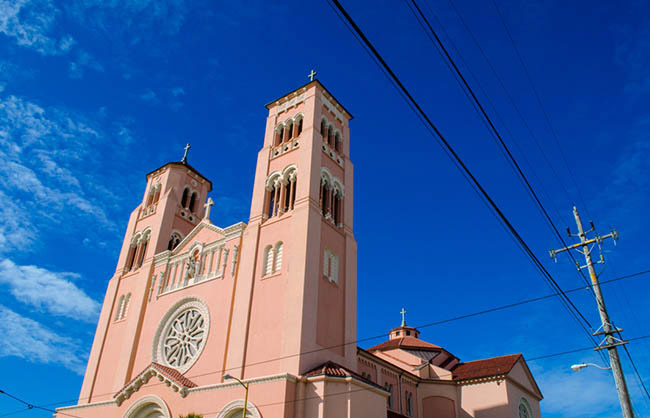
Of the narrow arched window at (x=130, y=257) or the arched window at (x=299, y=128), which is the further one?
the narrow arched window at (x=130, y=257)

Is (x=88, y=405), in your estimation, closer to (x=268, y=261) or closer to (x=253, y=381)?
(x=253, y=381)

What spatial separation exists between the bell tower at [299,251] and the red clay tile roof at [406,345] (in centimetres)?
1735

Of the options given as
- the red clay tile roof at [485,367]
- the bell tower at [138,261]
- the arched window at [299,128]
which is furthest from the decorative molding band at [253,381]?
the red clay tile roof at [485,367]

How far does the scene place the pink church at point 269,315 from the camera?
858 inches

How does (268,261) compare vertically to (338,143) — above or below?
below

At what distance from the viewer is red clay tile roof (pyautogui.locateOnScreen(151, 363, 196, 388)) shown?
23.8 m

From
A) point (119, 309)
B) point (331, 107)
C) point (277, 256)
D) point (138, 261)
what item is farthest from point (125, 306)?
point (331, 107)

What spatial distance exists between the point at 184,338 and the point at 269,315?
20.9 ft

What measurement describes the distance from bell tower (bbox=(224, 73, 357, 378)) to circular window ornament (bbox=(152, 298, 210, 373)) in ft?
9.36

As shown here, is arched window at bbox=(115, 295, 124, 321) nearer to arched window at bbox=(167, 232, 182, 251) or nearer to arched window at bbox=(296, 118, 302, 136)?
arched window at bbox=(167, 232, 182, 251)

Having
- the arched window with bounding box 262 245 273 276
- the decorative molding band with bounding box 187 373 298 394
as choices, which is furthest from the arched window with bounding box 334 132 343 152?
the decorative molding band with bounding box 187 373 298 394

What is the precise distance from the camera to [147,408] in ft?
80.9

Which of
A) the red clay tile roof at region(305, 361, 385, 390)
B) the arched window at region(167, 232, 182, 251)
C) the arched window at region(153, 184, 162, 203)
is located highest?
the arched window at region(153, 184, 162, 203)

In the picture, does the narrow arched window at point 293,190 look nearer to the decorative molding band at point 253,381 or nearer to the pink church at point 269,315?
the pink church at point 269,315
